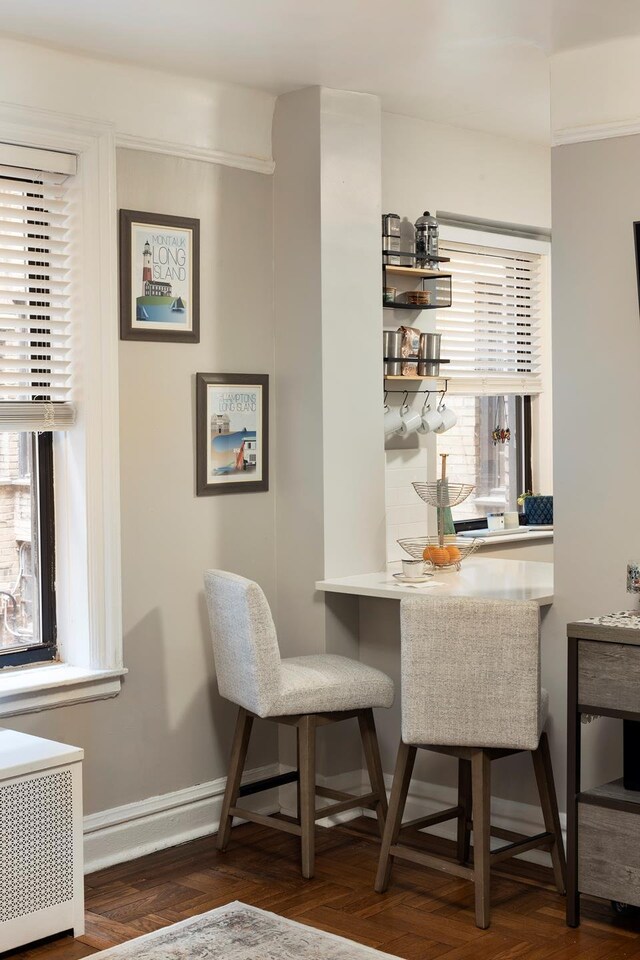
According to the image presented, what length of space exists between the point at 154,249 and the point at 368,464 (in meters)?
1.08

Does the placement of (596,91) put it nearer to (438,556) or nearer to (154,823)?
(438,556)

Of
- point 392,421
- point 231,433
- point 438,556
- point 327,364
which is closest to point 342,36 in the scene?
point 327,364

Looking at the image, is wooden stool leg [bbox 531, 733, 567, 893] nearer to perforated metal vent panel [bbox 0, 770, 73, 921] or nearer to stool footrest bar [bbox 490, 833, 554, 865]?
stool footrest bar [bbox 490, 833, 554, 865]

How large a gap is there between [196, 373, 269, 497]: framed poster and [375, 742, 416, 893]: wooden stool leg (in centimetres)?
117

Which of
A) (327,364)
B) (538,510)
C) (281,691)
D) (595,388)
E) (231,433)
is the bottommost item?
(281,691)

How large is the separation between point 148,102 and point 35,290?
29.2 inches

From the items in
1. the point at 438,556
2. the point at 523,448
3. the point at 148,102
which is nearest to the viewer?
the point at 148,102

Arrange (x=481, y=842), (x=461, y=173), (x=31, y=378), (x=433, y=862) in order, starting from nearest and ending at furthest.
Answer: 1. (x=481, y=842)
2. (x=433, y=862)
3. (x=31, y=378)
4. (x=461, y=173)

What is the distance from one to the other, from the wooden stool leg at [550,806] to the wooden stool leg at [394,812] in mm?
379

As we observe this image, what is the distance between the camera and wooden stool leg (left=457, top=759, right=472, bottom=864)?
3559 millimetres

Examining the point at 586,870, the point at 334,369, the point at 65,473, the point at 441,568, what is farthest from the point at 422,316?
the point at 586,870

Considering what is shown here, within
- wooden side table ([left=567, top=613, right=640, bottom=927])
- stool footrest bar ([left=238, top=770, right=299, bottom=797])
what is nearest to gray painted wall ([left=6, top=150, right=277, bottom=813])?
stool footrest bar ([left=238, top=770, right=299, bottom=797])

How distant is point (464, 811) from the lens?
3.57 metres

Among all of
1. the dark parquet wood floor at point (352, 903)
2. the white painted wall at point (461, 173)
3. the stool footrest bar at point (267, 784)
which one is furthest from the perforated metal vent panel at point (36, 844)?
the white painted wall at point (461, 173)
